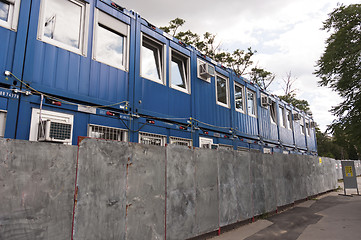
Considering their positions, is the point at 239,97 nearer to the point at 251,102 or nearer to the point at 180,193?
the point at 251,102

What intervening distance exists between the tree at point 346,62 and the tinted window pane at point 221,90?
5.91 meters

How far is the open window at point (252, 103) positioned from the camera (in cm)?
1402

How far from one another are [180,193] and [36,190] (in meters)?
3.06

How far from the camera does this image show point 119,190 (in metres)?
4.39

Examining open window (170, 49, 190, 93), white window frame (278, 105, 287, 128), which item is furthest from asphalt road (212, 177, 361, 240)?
white window frame (278, 105, 287, 128)

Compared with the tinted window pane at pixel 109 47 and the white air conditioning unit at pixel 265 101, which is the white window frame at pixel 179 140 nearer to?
the tinted window pane at pixel 109 47

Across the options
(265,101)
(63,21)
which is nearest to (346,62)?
(265,101)

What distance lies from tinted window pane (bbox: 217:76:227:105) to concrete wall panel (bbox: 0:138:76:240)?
8378 mm

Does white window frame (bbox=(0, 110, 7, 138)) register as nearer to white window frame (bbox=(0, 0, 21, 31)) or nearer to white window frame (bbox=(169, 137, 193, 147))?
white window frame (bbox=(0, 0, 21, 31))

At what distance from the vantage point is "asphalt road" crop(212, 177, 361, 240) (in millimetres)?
6438

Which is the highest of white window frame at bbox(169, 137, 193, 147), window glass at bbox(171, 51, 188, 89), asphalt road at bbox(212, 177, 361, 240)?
window glass at bbox(171, 51, 188, 89)

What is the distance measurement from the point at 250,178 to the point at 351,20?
10606mm

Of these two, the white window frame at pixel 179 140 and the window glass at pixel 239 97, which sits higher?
the window glass at pixel 239 97

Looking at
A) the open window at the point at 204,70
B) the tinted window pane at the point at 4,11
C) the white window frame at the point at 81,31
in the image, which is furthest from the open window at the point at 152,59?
the tinted window pane at the point at 4,11
